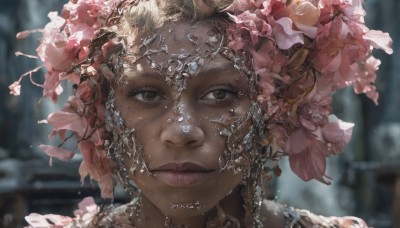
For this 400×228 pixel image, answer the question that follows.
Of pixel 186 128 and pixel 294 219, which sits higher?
pixel 186 128

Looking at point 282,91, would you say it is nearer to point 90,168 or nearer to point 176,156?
point 176,156

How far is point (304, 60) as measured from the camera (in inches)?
124

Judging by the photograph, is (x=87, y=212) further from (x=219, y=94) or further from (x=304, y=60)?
(x=304, y=60)

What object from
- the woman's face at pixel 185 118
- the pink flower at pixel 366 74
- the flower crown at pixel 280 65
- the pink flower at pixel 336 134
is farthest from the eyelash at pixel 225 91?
the pink flower at pixel 366 74

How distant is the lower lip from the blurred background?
3.58m

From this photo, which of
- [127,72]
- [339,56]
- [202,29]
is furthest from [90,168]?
[339,56]

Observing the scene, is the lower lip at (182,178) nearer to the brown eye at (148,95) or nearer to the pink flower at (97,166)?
the brown eye at (148,95)

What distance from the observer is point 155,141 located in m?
2.95

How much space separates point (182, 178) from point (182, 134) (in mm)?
136

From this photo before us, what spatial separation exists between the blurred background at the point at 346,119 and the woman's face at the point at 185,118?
3.50 m

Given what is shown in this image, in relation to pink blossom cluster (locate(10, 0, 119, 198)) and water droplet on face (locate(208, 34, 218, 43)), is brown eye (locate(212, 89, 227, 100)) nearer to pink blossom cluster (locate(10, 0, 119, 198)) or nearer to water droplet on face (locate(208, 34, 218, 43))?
water droplet on face (locate(208, 34, 218, 43))

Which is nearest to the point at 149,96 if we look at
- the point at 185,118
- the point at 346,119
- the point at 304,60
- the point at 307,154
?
the point at 185,118

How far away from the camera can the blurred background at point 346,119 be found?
24.2 feet

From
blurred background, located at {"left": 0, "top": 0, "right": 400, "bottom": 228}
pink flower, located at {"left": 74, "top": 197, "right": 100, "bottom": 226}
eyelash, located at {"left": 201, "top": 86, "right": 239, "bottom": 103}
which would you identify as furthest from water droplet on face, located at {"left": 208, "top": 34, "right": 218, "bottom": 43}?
blurred background, located at {"left": 0, "top": 0, "right": 400, "bottom": 228}
